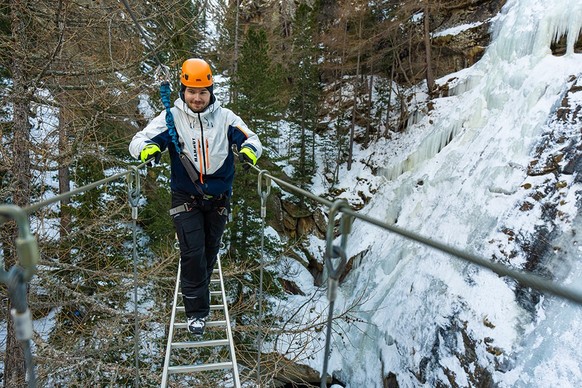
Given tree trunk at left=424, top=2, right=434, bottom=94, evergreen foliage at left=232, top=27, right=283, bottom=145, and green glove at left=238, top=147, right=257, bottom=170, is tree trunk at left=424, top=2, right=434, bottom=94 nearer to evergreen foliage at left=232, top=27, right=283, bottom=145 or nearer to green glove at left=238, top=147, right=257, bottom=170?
evergreen foliage at left=232, top=27, right=283, bottom=145

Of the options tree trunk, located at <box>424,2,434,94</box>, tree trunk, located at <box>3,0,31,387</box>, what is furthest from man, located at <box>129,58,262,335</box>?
tree trunk, located at <box>424,2,434,94</box>

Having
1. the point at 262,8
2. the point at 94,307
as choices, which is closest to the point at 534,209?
the point at 94,307

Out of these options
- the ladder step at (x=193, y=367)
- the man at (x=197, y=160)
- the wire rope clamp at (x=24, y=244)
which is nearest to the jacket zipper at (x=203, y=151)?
the man at (x=197, y=160)

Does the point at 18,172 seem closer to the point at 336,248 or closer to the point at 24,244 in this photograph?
the point at 24,244

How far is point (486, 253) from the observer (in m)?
8.80

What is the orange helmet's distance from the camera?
2836mm

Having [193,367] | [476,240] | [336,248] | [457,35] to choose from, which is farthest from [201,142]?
[457,35]

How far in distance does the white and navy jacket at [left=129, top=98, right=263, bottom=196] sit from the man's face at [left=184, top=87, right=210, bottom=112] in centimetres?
4

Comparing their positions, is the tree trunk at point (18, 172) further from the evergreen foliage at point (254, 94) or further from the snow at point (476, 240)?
the evergreen foliage at point (254, 94)

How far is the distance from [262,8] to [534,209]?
22.7m

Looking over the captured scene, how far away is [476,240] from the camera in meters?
9.27

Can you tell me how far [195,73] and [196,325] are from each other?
2037 mm

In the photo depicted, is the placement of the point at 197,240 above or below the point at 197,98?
below

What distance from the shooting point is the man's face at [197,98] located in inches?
114
